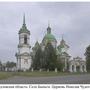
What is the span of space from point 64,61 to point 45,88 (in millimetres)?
5877

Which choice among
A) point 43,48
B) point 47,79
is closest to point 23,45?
point 43,48

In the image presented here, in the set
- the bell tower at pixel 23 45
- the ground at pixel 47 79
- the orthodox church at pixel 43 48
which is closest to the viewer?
the ground at pixel 47 79

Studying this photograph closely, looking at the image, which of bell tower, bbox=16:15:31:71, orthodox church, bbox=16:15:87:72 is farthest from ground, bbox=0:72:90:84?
bell tower, bbox=16:15:31:71

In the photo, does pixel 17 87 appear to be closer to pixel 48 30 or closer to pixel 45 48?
pixel 48 30

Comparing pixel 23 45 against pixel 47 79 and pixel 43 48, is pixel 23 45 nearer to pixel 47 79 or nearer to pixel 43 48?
pixel 43 48

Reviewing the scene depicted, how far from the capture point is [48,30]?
35.3 feet

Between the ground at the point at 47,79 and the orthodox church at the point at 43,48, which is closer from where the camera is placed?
the ground at the point at 47,79

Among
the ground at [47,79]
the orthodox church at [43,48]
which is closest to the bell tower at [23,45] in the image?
the orthodox church at [43,48]

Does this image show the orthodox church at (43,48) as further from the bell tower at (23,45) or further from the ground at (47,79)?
the ground at (47,79)

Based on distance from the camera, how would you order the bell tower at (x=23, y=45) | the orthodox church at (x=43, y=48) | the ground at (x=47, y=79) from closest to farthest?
the ground at (x=47, y=79)
the bell tower at (x=23, y=45)
the orthodox church at (x=43, y=48)

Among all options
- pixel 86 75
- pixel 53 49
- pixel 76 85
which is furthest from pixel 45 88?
pixel 53 49

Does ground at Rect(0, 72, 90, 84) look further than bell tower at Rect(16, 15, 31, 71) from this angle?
No

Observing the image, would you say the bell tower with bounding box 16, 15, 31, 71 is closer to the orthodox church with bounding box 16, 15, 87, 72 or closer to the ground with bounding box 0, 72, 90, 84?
the orthodox church with bounding box 16, 15, 87, 72

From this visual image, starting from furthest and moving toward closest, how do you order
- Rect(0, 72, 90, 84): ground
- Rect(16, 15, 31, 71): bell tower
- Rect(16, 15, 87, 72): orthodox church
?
1. Rect(16, 15, 87, 72): orthodox church
2. Rect(16, 15, 31, 71): bell tower
3. Rect(0, 72, 90, 84): ground
